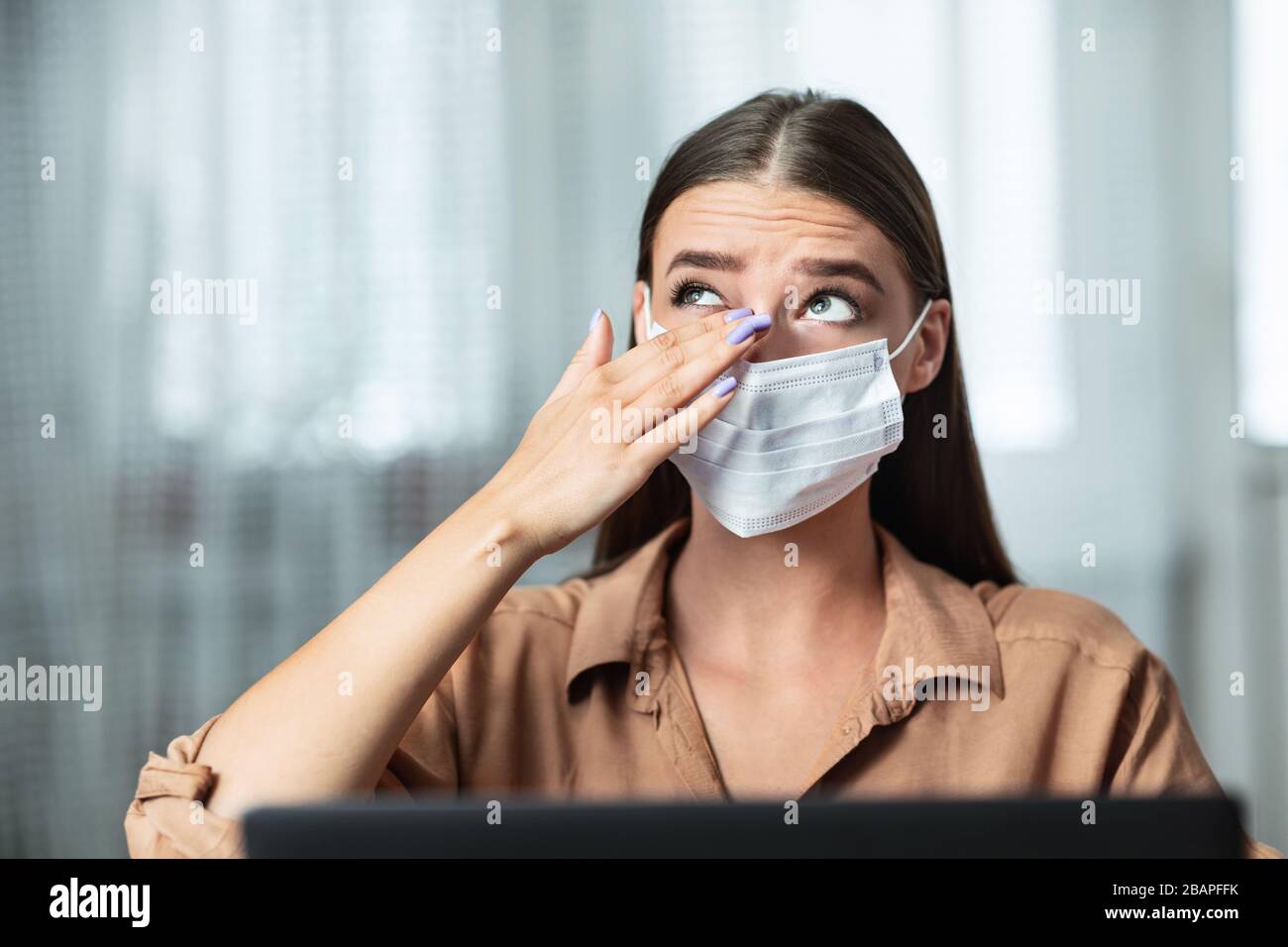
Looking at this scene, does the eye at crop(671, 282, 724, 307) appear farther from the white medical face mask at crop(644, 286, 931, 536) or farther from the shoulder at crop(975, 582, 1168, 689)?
the shoulder at crop(975, 582, 1168, 689)

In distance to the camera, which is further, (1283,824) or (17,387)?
(1283,824)

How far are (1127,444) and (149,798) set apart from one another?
6.29 ft

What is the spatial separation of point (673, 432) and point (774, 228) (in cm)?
28

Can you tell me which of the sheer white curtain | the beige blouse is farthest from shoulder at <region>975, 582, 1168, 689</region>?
the sheer white curtain

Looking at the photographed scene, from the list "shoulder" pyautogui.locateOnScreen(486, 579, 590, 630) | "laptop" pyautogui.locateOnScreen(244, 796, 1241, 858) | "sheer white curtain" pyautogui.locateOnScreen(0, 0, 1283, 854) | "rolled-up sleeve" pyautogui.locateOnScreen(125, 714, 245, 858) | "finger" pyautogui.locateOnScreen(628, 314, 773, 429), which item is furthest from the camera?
"sheer white curtain" pyautogui.locateOnScreen(0, 0, 1283, 854)

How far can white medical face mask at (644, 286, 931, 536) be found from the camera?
1140mm

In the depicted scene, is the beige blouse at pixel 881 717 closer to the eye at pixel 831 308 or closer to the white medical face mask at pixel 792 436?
the white medical face mask at pixel 792 436

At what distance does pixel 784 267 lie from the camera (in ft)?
3.75

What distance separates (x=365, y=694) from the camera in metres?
0.96

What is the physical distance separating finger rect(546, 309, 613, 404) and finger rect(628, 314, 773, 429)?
69mm

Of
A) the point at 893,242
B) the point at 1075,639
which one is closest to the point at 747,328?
the point at 893,242
